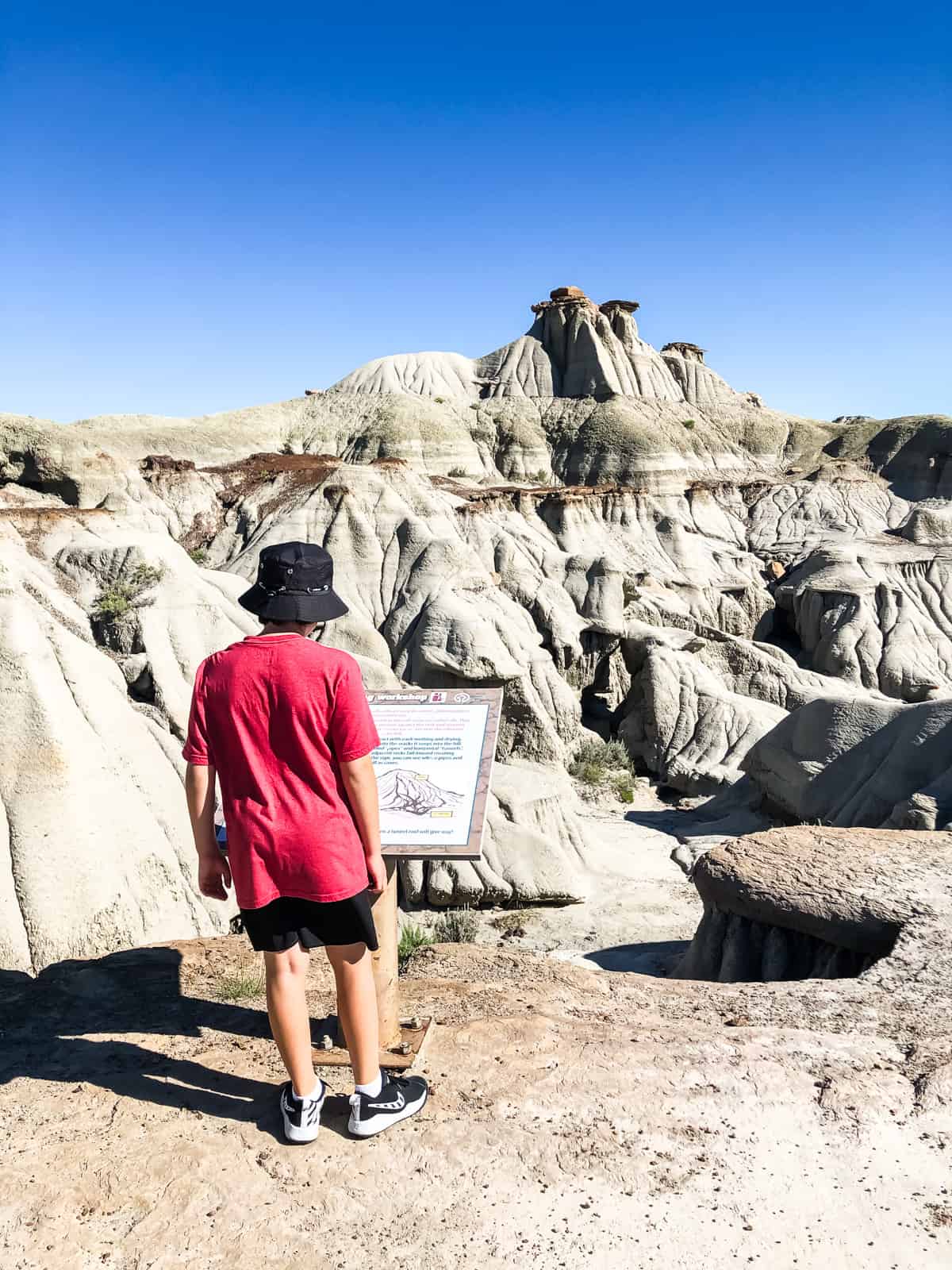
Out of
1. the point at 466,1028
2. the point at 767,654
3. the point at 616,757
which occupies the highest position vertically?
the point at 466,1028

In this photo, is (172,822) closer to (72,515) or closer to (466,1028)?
(466,1028)

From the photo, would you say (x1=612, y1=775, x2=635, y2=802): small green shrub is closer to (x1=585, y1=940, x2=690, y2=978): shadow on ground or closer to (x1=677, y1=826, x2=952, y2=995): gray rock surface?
(x1=585, y1=940, x2=690, y2=978): shadow on ground

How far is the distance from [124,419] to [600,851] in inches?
1603

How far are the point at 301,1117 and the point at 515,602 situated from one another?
64.5 feet

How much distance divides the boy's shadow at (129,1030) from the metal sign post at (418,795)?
391 mm

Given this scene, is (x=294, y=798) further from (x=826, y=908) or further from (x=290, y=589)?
(x=826, y=908)

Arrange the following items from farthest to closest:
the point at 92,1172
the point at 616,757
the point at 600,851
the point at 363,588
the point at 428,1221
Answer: the point at 363,588, the point at 616,757, the point at 600,851, the point at 92,1172, the point at 428,1221

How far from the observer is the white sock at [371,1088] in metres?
3.18

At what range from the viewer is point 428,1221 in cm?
285

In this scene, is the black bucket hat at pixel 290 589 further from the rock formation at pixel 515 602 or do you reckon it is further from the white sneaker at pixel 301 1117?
the rock formation at pixel 515 602

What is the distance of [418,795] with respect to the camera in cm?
400

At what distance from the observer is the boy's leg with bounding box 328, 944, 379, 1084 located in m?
3.12

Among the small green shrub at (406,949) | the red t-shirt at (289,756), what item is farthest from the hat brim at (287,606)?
the small green shrub at (406,949)

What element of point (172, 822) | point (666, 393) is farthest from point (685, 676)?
point (666, 393)
